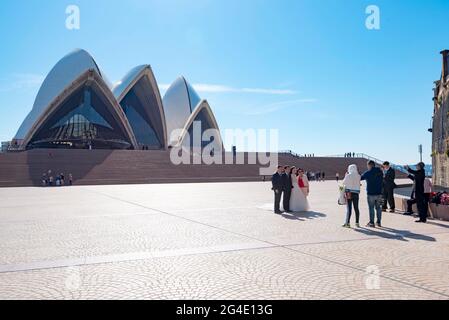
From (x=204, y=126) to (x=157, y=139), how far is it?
9150 millimetres

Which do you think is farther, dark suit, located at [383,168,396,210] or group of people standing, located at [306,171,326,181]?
group of people standing, located at [306,171,326,181]

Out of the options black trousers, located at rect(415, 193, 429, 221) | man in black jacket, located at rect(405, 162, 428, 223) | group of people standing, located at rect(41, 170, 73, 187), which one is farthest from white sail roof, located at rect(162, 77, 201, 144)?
black trousers, located at rect(415, 193, 429, 221)

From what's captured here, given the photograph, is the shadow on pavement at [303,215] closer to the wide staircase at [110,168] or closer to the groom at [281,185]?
the groom at [281,185]

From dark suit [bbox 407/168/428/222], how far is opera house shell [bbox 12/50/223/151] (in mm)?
40398

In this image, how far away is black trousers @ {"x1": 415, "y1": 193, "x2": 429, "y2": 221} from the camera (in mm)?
8266

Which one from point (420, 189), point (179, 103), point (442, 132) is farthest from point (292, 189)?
point (179, 103)

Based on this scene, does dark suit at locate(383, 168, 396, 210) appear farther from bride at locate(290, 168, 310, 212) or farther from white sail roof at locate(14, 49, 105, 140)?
white sail roof at locate(14, 49, 105, 140)

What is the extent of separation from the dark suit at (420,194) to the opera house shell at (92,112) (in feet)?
133

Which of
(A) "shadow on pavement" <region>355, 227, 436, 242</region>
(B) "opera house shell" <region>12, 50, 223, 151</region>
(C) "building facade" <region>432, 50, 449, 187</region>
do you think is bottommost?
(A) "shadow on pavement" <region>355, 227, 436, 242</region>

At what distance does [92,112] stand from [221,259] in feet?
156

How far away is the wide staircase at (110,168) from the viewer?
26.3 metres

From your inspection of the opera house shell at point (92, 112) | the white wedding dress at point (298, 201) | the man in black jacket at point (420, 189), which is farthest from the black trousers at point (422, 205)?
the opera house shell at point (92, 112)

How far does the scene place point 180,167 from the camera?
32.6 meters
